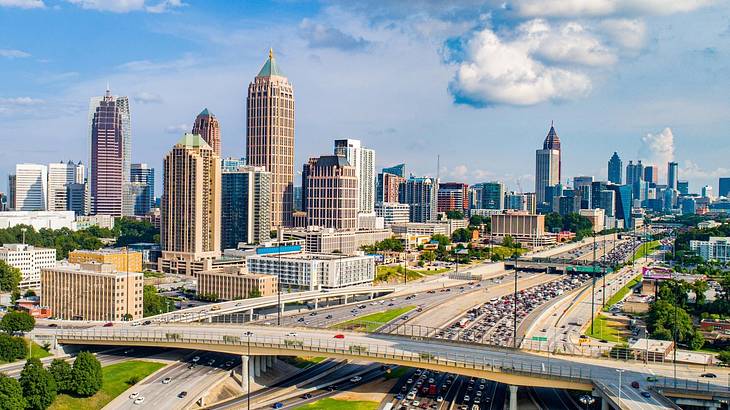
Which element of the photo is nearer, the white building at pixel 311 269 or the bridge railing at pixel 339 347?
the bridge railing at pixel 339 347

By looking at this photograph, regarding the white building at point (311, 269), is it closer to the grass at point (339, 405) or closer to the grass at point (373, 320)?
the grass at point (373, 320)

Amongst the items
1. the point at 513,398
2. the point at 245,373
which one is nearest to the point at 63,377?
the point at 245,373

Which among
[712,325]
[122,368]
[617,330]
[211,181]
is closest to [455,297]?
[617,330]

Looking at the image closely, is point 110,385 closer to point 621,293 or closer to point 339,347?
point 339,347

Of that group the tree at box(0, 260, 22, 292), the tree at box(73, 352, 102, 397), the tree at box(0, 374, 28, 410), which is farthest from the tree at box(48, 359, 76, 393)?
the tree at box(0, 260, 22, 292)

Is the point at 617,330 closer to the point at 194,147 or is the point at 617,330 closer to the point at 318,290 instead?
the point at 318,290

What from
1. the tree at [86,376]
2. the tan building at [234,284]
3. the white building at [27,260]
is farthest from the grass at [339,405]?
the white building at [27,260]
